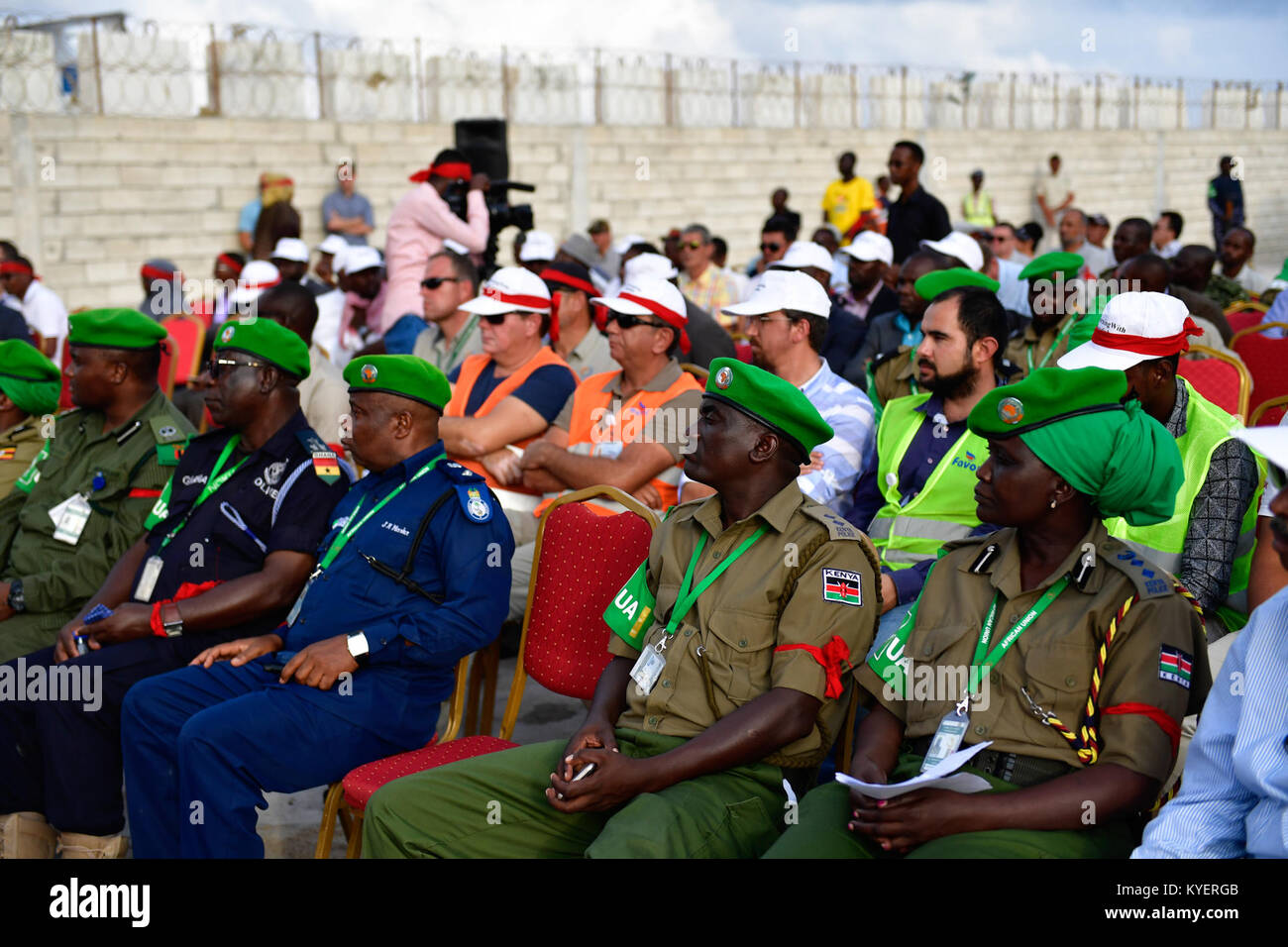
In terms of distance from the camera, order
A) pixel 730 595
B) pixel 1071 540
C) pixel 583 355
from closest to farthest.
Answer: pixel 1071 540, pixel 730 595, pixel 583 355

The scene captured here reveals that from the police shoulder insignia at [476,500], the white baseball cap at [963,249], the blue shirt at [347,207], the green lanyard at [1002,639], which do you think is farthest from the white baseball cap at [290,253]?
the green lanyard at [1002,639]

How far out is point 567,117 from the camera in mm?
17891

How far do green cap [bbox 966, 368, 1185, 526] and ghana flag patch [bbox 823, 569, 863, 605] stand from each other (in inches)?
20.2

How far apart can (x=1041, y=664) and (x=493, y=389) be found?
10.6ft

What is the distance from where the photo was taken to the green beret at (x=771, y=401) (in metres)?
3.15

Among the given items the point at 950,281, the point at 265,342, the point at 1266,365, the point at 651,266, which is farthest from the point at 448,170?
the point at 1266,365

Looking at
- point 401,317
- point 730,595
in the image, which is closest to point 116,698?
point 730,595

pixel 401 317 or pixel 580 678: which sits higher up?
pixel 401 317

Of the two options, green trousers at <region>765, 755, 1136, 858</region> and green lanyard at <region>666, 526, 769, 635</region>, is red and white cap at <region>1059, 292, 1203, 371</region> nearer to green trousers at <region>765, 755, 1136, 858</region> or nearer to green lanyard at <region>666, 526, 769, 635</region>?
green lanyard at <region>666, 526, 769, 635</region>

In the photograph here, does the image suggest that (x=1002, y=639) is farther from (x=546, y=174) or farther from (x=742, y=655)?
(x=546, y=174)

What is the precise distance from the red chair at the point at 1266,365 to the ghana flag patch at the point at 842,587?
3.38 meters
